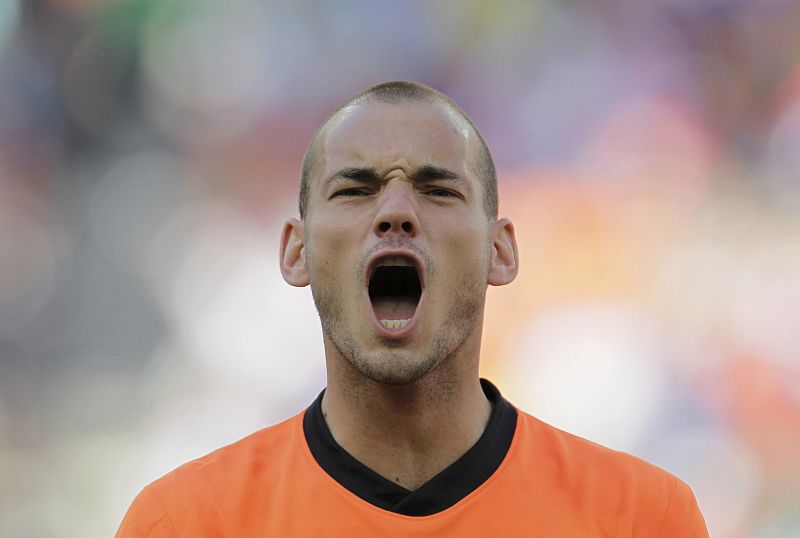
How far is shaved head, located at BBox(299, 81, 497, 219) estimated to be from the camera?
86.2 inches

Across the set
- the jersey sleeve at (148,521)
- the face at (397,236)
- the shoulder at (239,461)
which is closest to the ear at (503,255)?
the face at (397,236)

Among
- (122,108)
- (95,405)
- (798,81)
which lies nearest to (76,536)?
(95,405)

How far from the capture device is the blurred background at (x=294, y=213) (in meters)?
5.38

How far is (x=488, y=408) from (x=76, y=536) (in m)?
3.85

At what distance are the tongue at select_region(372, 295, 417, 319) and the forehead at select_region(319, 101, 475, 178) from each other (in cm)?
34

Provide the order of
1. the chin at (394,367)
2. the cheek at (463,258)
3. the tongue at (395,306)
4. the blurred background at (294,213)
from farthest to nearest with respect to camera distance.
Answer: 1. the blurred background at (294,213)
2. the tongue at (395,306)
3. the cheek at (463,258)
4. the chin at (394,367)

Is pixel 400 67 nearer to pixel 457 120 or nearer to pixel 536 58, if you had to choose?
pixel 536 58

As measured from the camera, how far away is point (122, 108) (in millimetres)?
6078

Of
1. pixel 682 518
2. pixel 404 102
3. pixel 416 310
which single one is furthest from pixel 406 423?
pixel 404 102

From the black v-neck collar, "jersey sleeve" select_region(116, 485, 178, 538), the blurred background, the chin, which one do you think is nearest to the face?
the chin

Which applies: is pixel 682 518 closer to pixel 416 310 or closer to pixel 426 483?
pixel 426 483

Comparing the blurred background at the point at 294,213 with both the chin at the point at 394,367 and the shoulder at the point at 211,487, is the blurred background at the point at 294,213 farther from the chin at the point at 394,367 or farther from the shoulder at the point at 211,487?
the chin at the point at 394,367

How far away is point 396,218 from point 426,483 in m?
0.57

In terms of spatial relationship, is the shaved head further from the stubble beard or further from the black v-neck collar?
the black v-neck collar
